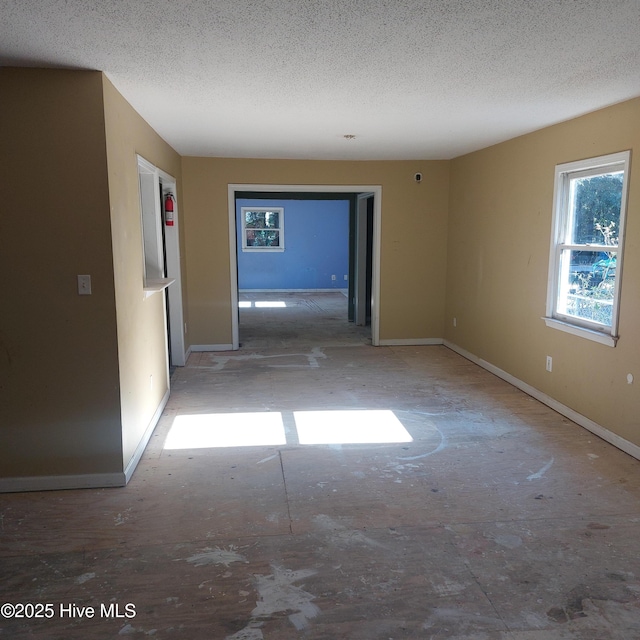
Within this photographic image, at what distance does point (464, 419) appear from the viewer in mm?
4113

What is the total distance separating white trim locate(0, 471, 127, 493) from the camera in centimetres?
296

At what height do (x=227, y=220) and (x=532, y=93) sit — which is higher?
(x=532, y=93)

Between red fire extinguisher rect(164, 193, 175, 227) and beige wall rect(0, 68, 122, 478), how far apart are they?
2680 mm

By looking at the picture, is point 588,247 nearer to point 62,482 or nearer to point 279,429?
point 279,429

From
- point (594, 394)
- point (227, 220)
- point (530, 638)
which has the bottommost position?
point (530, 638)

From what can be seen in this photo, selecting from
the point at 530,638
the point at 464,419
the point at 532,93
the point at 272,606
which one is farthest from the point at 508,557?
the point at 532,93

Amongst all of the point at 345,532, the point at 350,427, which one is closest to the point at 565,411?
the point at 350,427

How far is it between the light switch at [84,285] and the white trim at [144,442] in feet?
3.39

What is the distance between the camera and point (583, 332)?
3885 mm

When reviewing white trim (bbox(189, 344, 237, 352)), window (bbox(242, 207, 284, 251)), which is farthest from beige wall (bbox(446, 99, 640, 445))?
window (bbox(242, 207, 284, 251))

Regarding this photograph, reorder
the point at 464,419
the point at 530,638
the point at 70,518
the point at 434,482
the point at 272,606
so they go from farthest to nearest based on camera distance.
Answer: the point at 464,419, the point at 434,482, the point at 70,518, the point at 272,606, the point at 530,638

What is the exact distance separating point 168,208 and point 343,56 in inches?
130

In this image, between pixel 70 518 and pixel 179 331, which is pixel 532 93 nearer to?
pixel 70 518

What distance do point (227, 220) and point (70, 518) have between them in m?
4.17
